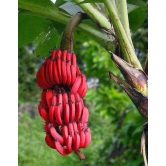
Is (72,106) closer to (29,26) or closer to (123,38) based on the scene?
(123,38)

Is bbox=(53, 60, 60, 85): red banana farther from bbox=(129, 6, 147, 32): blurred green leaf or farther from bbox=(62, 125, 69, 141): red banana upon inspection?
bbox=(129, 6, 147, 32): blurred green leaf

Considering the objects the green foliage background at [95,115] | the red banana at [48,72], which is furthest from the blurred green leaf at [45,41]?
the red banana at [48,72]

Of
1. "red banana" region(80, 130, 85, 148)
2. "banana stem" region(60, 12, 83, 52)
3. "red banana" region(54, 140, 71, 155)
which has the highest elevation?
"banana stem" region(60, 12, 83, 52)

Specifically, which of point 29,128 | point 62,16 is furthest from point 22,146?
point 62,16

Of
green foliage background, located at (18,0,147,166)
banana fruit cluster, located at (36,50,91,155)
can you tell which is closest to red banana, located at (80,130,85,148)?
banana fruit cluster, located at (36,50,91,155)

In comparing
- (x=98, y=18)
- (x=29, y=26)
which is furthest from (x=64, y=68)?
(x=29, y=26)
